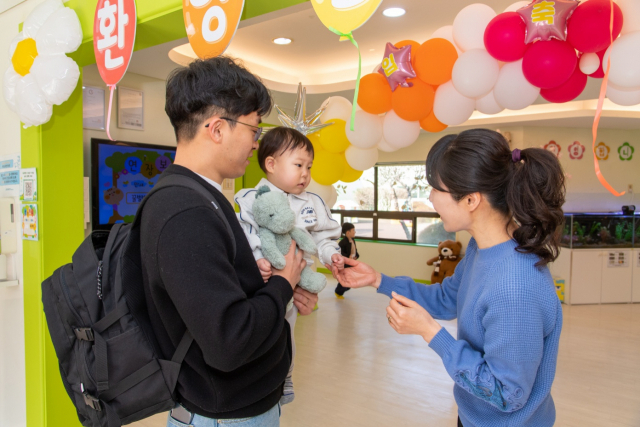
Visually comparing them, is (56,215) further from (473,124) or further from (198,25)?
(473,124)

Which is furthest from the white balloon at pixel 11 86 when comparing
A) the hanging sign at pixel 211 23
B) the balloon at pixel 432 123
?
the balloon at pixel 432 123

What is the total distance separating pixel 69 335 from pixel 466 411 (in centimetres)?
110

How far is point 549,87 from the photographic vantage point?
248cm

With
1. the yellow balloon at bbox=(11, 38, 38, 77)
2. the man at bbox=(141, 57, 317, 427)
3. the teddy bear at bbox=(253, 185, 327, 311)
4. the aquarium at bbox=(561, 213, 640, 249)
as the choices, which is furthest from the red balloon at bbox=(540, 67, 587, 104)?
the aquarium at bbox=(561, 213, 640, 249)

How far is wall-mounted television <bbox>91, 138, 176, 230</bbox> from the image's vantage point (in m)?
3.76

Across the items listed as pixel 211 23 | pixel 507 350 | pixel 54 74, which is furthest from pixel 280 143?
pixel 54 74

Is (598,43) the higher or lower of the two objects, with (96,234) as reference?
higher

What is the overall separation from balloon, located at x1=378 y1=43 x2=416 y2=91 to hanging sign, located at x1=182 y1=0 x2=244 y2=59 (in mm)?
1596

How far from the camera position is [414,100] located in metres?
3.01

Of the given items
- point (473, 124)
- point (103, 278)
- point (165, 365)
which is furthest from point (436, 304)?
point (473, 124)

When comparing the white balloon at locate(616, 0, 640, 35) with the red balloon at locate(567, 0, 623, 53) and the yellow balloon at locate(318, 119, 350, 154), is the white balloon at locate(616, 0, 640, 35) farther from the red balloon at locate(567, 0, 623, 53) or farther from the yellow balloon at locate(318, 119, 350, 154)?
the yellow balloon at locate(318, 119, 350, 154)

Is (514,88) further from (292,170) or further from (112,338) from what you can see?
(112,338)

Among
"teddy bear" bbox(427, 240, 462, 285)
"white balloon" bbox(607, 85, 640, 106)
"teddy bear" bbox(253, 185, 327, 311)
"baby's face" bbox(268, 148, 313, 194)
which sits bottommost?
"teddy bear" bbox(427, 240, 462, 285)

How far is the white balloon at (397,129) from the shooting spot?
3.27 m
